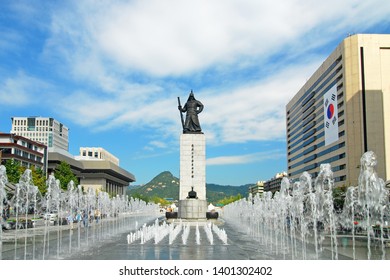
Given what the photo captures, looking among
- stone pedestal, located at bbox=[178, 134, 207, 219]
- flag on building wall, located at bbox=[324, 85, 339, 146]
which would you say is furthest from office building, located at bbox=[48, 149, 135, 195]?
stone pedestal, located at bbox=[178, 134, 207, 219]

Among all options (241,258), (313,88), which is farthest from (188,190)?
(313,88)

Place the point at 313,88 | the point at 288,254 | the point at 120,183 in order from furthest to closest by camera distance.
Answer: the point at 120,183 → the point at 313,88 → the point at 288,254

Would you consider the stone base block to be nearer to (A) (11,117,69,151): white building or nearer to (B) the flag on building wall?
(B) the flag on building wall

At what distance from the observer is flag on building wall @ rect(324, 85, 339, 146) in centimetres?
6881

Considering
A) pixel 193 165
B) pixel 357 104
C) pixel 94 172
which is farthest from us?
pixel 94 172

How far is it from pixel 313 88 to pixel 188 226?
59.3m

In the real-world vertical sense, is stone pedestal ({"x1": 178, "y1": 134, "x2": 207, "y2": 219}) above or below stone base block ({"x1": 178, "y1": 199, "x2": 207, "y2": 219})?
above

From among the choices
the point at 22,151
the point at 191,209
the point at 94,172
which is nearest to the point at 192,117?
the point at 191,209

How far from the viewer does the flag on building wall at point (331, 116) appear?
226ft

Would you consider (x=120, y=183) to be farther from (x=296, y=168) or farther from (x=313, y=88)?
(x=313, y=88)

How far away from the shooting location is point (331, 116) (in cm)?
7106

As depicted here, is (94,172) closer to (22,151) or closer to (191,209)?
(22,151)

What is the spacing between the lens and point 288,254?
51.2 ft

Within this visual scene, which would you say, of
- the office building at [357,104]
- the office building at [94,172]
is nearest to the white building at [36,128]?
the office building at [94,172]
